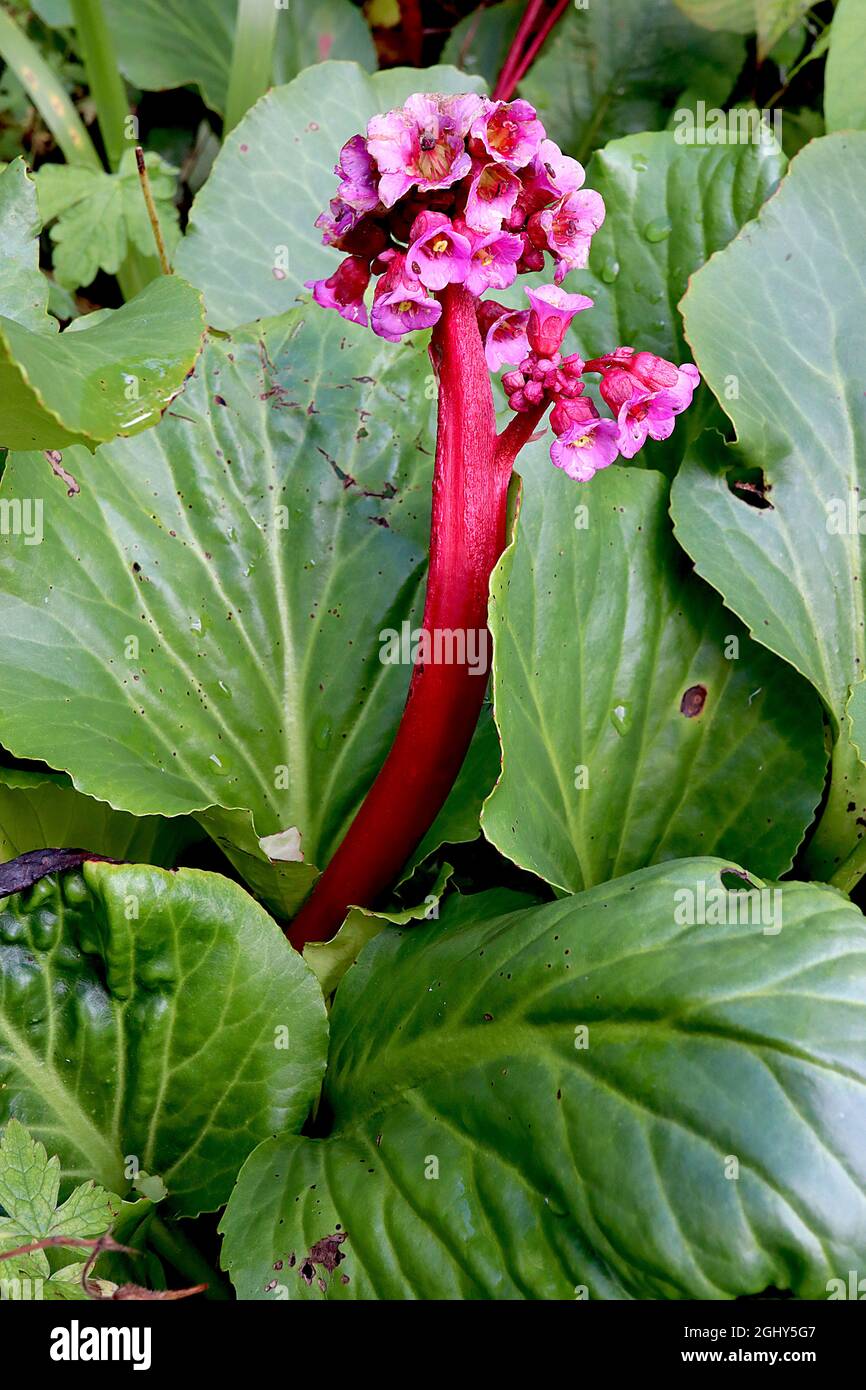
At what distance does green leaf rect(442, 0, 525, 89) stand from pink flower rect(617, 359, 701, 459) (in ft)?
4.60

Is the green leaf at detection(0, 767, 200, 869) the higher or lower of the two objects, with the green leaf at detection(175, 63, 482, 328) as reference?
lower

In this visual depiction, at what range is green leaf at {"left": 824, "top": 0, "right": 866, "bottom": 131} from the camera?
4.68 ft

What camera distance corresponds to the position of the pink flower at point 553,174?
0.91 meters

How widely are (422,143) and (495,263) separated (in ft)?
0.33

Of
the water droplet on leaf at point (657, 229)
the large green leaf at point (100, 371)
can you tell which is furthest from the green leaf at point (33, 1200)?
the water droplet on leaf at point (657, 229)

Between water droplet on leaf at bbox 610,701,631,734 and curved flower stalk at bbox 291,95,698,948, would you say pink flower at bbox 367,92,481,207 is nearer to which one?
curved flower stalk at bbox 291,95,698,948

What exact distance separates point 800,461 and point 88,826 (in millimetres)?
854

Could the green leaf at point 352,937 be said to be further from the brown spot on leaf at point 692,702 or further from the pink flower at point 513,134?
the pink flower at point 513,134

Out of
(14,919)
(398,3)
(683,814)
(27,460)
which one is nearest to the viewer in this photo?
(14,919)

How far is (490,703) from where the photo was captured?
1271 millimetres

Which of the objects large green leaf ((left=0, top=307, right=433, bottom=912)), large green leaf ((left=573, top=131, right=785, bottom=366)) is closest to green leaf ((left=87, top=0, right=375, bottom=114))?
large green leaf ((left=573, top=131, right=785, bottom=366))

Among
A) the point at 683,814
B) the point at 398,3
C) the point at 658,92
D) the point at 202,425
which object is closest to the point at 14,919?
the point at 202,425

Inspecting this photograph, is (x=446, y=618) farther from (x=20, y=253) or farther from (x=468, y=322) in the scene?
(x=20, y=253)
